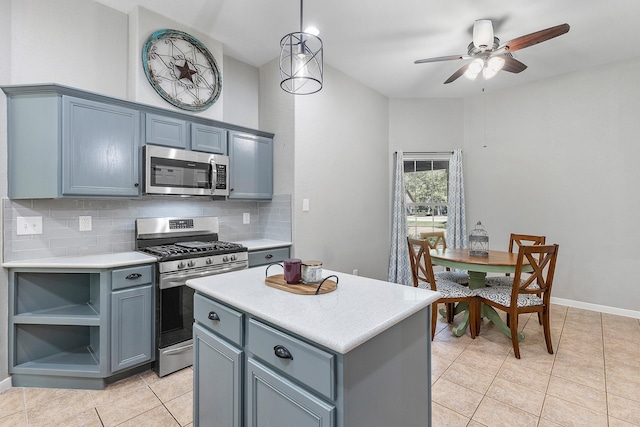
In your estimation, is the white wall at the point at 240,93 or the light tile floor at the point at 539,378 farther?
the white wall at the point at 240,93

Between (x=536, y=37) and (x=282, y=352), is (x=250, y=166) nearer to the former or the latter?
(x=282, y=352)

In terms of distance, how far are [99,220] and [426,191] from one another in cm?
421

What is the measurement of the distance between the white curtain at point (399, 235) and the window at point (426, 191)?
0.52 ft

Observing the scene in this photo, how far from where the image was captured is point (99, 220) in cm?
255

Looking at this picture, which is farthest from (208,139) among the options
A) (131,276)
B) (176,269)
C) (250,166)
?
(131,276)

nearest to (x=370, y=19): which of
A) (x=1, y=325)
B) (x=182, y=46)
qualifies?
(x=182, y=46)

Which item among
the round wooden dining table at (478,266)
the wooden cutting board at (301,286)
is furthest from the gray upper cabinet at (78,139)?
the round wooden dining table at (478,266)

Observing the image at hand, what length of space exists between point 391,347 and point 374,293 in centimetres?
30

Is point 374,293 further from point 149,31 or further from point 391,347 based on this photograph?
point 149,31

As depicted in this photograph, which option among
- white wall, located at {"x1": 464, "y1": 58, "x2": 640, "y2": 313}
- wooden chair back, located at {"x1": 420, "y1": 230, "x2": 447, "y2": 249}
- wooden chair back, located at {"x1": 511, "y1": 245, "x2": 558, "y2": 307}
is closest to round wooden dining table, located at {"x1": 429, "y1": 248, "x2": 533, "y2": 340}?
wooden chair back, located at {"x1": 511, "y1": 245, "x2": 558, "y2": 307}

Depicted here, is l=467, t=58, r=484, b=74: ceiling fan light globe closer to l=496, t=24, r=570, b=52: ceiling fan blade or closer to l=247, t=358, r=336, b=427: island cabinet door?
l=496, t=24, r=570, b=52: ceiling fan blade

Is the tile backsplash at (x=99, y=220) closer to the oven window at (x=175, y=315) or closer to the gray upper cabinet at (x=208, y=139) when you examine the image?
the gray upper cabinet at (x=208, y=139)

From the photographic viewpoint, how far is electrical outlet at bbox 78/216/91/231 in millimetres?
2459

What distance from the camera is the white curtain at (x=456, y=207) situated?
4.59 meters
